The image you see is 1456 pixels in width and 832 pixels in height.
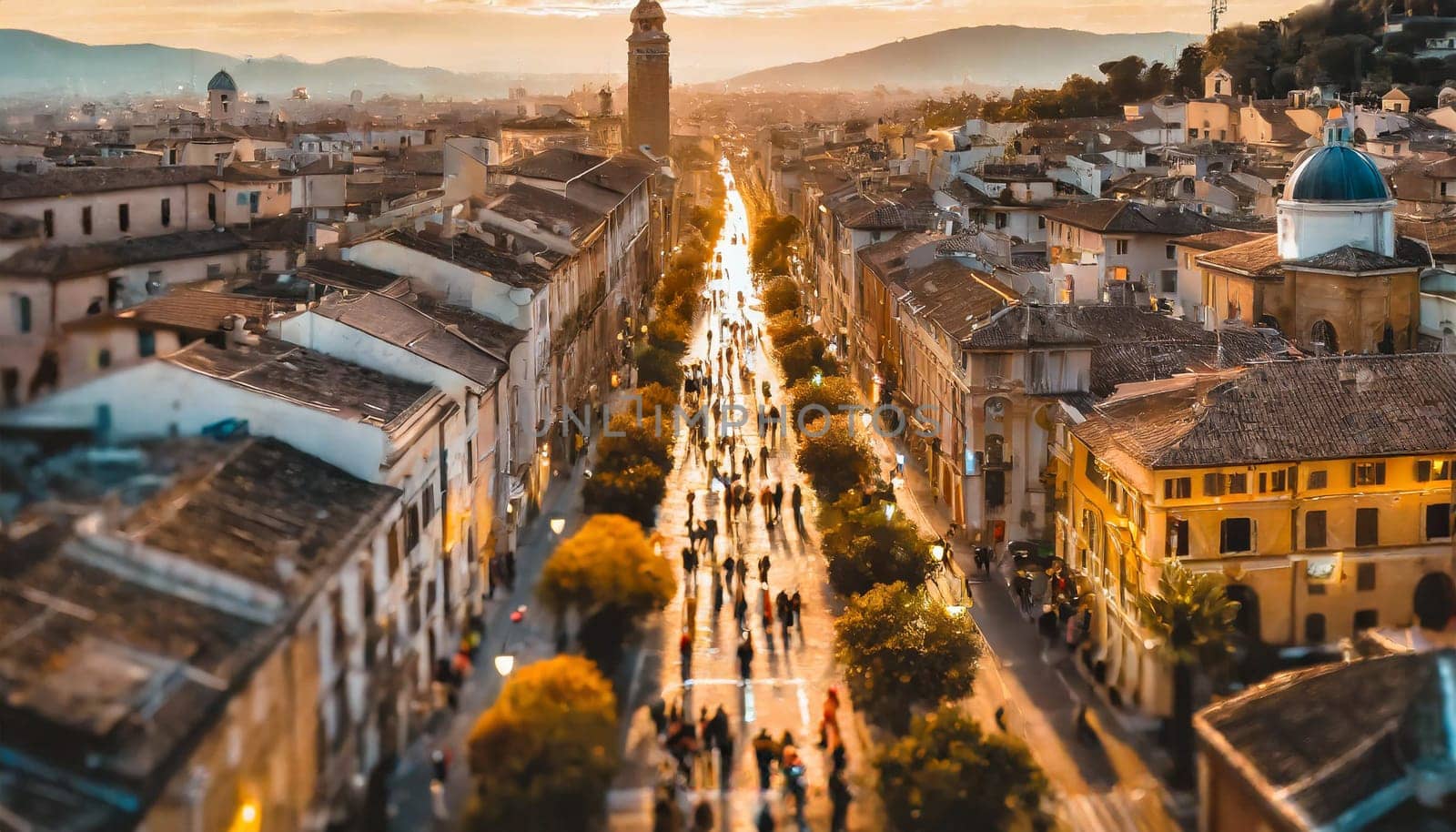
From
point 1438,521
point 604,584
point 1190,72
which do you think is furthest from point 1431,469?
point 1190,72

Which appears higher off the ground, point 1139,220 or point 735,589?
point 1139,220

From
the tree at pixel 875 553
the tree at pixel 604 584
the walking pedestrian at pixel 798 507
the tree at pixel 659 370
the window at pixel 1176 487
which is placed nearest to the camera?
the tree at pixel 604 584

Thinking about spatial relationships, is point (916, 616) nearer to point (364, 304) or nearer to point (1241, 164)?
point (364, 304)

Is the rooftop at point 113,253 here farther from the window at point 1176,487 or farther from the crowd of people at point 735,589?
the window at point 1176,487

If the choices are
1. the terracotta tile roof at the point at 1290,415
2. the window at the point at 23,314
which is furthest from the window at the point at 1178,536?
the window at the point at 23,314

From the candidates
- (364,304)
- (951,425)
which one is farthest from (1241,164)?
(364,304)

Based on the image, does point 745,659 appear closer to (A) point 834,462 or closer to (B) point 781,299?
(A) point 834,462

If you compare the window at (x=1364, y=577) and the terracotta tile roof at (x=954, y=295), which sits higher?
the terracotta tile roof at (x=954, y=295)

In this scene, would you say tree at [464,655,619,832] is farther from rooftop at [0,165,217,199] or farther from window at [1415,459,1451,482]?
window at [1415,459,1451,482]
